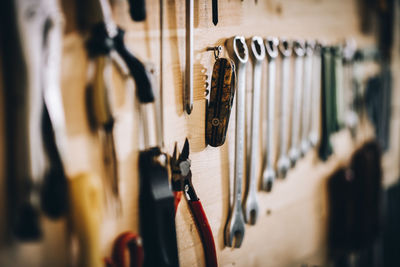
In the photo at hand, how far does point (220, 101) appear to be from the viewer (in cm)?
84

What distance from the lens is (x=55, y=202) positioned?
0.61 m

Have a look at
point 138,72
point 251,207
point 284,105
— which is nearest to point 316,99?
point 284,105

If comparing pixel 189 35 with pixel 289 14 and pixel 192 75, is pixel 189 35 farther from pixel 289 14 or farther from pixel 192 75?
pixel 289 14

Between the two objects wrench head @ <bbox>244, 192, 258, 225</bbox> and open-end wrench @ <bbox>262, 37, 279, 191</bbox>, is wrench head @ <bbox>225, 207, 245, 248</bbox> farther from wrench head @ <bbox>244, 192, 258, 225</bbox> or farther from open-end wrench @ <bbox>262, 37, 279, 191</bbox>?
open-end wrench @ <bbox>262, 37, 279, 191</bbox>

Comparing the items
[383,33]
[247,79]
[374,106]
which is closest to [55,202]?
[247,79]

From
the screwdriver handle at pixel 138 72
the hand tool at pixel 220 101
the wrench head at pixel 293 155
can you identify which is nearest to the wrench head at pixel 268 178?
the wrench head at pixel 293 155

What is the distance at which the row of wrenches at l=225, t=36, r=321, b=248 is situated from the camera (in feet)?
3.02

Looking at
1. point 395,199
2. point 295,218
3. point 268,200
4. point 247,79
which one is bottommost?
point 395,199

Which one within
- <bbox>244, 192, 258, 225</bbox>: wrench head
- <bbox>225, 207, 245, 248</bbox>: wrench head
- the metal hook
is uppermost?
the metal hook

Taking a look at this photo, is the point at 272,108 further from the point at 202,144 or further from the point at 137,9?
the point at 137,9

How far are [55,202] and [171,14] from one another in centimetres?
47

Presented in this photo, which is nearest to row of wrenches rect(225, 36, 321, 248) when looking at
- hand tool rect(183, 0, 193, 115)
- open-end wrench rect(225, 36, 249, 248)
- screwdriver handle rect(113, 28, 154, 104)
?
open-end wrench rect(225, 36, 249, 248)

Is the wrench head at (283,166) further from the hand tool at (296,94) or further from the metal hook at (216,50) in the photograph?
the metal hook at (216,50)

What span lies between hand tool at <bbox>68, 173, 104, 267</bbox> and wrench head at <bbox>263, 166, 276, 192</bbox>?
0.55 meters
